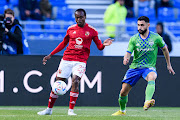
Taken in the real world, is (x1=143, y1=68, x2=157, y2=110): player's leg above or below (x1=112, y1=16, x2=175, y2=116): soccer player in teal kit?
below

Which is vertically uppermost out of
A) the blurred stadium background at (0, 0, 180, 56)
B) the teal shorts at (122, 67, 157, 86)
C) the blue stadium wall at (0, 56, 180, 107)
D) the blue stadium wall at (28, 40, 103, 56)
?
the blurred stadium background at (0, 0, 180, 56)

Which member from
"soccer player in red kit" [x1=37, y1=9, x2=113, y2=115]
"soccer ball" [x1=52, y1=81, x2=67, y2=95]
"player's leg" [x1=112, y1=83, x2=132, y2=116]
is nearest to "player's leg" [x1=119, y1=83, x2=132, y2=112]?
"player's leg" [x1=112, y1=83, x2=132, y2=116]

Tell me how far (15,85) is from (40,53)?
3.48ft

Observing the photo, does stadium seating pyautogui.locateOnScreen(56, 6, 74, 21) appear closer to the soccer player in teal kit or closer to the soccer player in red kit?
the soccer player in red kit

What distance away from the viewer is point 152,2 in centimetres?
2056

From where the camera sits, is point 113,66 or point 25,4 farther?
point 25,4

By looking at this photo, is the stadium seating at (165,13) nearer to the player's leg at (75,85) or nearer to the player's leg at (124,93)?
the player's leg at (124,93)

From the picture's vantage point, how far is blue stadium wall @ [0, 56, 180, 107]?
1255 cm

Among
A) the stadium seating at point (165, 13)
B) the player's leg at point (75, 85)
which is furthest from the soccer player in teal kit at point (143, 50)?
the stadium seating at point (165, 13)

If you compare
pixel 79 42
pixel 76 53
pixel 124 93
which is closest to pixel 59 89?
pixel 76 53

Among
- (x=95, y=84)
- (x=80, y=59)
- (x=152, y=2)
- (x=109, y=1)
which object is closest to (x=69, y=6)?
(x=109, y=1)

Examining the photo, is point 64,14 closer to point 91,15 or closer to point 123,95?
point 91,15

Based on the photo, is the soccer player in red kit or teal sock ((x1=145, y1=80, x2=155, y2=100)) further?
the soccer player in red kit

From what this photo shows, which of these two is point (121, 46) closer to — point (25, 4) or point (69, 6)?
point (25, 4)
